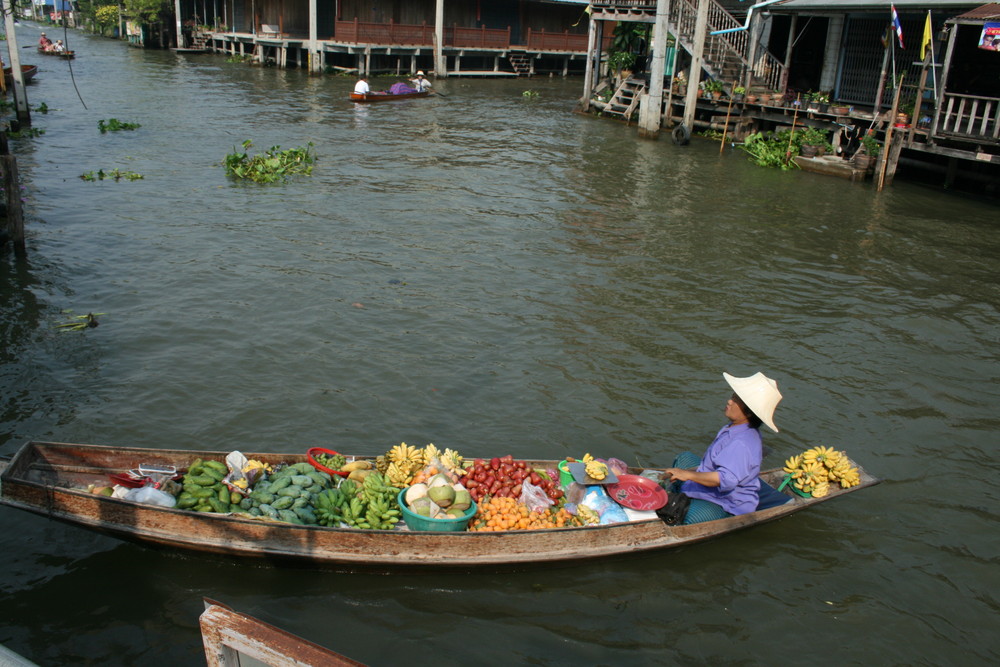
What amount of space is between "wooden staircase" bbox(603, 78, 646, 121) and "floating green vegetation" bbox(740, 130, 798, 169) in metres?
6.16

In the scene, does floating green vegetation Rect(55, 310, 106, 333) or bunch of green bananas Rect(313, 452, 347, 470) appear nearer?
bunch of green bananas Rect(313, 452, 347, 470)

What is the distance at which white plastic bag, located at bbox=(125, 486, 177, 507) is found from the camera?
6066 millimetres

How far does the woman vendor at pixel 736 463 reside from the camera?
619cm

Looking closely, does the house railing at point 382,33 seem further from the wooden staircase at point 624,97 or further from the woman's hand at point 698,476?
the woman's hand at point 698,476

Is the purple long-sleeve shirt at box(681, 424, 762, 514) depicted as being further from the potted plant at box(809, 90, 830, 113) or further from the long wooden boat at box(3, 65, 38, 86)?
the long wooden boat at box(3, 65, 38, 86)

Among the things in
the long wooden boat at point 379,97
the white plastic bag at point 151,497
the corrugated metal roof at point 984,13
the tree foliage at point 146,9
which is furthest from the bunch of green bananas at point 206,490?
the tree foliage at point 146,9

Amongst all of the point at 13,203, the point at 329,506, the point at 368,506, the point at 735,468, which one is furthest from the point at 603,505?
the point at 13,203

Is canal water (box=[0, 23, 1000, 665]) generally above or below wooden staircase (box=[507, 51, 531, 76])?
below

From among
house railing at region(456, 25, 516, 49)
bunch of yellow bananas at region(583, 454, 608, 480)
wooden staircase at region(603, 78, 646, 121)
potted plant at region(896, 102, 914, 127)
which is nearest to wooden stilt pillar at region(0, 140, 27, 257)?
bunch of yellow bananas at region(583, 454, 608, 480)

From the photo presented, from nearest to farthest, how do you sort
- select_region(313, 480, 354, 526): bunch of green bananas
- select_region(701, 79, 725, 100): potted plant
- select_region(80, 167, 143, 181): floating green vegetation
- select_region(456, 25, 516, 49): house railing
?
1. select_region(313, 480, 354, 526): bunch of green bananas
2. select_region(80, 167, 143, 181): floating green vegetation
3. select_region(701, 79, 725, 100): potted plant
4. select_region(456, 25, 516, 49): house railing

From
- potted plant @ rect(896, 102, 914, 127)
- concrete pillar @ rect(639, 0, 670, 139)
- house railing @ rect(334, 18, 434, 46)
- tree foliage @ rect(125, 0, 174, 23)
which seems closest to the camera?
potted plant @ rect(896, 102, 914, 127)

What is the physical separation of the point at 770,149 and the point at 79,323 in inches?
735

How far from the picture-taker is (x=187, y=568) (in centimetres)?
624

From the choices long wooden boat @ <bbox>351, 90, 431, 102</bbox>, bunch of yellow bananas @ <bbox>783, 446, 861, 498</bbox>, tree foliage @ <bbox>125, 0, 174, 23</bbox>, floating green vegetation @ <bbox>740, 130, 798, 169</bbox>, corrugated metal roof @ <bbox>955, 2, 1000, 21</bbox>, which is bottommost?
bunch of yellow bananas @ <bbox>783, 446, 861, 498</bbox>
